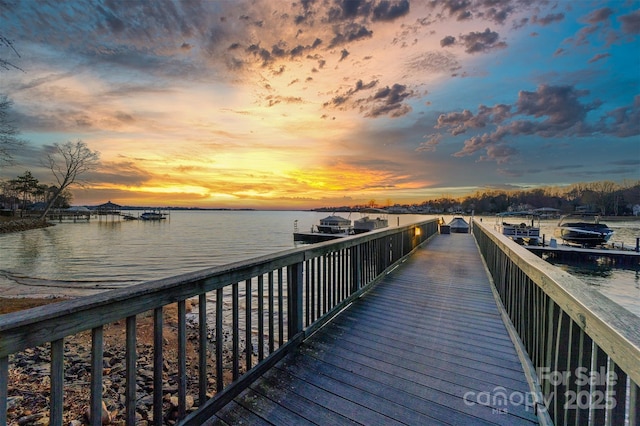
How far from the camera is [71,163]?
43.9 meters

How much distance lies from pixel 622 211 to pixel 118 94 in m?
98.8

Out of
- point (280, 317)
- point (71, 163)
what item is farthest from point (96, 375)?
point (71, 163)

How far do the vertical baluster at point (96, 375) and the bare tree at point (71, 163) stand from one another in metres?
52.1

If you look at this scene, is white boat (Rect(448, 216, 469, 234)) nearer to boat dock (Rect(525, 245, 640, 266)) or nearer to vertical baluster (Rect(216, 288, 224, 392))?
boat dock (Rect(525, 245, 640, 266))

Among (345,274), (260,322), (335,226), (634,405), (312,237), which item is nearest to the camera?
(634,405)

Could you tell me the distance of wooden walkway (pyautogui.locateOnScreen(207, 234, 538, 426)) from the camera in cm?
206

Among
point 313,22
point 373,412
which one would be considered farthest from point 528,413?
point 313,22

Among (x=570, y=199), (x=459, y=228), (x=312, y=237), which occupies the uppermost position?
(x=570, y=199)

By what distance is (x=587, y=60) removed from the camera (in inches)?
368

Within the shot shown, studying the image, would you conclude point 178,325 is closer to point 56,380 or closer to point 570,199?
point 56,380

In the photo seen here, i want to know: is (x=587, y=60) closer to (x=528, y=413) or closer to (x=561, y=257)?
(x=528, y=413)

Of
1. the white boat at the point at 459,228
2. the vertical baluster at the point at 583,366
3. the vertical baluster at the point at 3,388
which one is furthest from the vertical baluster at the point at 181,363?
the white boat at the point at 459,228

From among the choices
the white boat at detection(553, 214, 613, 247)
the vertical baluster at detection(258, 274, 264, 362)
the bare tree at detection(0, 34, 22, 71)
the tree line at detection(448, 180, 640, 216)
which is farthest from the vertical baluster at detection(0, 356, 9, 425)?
the tree line at detection(448, 180, 640, 216)

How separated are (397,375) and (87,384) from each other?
4357mm
